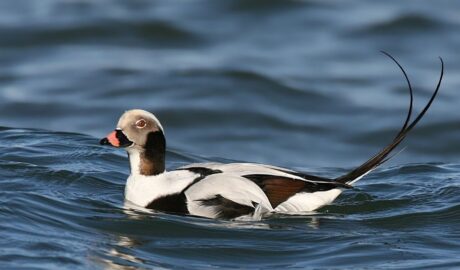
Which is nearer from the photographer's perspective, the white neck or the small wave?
the white neck

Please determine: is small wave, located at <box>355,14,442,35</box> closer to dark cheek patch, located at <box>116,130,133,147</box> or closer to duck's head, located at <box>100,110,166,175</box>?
duck's head, located at <box>100,110,166,175</box>

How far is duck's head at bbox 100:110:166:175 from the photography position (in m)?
7.86

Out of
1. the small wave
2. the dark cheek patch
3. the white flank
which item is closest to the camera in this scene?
the white flank

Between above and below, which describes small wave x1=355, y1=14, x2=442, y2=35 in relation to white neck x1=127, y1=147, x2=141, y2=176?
above

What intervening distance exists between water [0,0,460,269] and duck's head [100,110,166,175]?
0.34 metres

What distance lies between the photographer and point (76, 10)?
19984mm

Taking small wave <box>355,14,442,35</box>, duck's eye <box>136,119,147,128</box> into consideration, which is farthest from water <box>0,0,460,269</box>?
duck's eye <box>136,119,147,128</box>

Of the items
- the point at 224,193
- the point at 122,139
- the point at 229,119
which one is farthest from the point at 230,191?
the point at 229,119

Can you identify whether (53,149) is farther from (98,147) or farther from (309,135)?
(309,135)

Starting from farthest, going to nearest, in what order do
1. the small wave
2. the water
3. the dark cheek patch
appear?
the small wave < the dark cheek patch < the water

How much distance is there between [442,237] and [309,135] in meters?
7.62

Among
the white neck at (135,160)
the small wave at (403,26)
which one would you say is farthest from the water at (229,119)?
the white neck at (135,160)

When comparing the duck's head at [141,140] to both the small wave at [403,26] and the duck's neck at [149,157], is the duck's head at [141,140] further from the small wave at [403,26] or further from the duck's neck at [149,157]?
the small wave at [403,26]

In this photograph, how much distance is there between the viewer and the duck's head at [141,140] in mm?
7859
